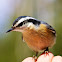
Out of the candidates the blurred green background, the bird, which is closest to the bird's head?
the bird

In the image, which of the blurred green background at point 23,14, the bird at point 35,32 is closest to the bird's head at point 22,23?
the bird at point 35,32

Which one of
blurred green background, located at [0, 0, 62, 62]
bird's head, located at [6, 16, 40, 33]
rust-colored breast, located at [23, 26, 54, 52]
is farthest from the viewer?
blurred green background, located at [0, 0, 62, 62]

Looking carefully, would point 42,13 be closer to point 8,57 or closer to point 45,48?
point 8,57

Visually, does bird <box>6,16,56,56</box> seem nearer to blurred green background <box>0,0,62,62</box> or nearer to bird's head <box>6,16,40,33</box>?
bird's head <box>6,16,40,33</box>

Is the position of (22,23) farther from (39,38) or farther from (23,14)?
(23,14)

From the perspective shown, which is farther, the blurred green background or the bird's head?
the blurred green background

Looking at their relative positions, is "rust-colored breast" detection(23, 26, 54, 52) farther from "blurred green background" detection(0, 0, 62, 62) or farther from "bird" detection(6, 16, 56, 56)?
"blurred green background" detection(0, 0, 62, 62)

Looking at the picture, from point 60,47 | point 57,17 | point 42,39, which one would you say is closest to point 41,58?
point 42,39

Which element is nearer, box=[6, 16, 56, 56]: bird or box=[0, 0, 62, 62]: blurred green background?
box=[6, 16, 56, 56]: bird

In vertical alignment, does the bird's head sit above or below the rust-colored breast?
above

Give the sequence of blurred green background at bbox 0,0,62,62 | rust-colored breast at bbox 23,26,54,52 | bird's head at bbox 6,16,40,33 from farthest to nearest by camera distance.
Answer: blurred green background at bbox 0,0,62,62 < rust-colored breast at bbox 23,26,54,52 < bird's head at bbox 6,16,40,33
